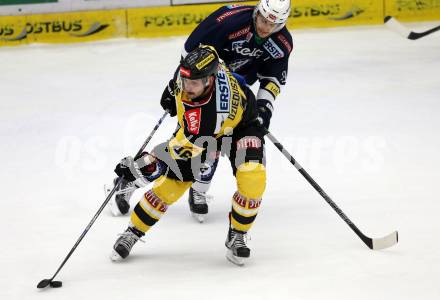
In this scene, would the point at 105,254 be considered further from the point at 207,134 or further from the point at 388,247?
the point at 388,247

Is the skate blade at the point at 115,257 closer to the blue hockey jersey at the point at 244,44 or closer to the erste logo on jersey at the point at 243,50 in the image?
the blue hockey jersey at the point at 244,44

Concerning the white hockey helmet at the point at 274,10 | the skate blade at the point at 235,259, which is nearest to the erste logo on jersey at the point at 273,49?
the white hockey helmet at the point at 274,10

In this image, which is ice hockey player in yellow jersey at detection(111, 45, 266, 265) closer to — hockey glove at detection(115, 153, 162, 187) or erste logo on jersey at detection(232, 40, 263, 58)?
hockey glove at detection(115, 153, 162, 187)

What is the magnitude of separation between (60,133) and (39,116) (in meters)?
0.49

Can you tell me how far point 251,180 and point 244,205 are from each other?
0.42 ft

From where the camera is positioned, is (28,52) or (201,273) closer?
(201,273)

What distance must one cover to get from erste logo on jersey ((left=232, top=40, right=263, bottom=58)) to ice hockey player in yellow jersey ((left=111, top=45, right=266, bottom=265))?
0.55 meters

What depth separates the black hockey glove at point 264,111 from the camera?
14.7 ft

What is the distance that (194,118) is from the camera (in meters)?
3.76

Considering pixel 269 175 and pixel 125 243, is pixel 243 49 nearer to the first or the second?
pixel 269 175

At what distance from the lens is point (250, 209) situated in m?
3.94

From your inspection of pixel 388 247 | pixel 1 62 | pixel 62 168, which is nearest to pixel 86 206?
pixel 62 168

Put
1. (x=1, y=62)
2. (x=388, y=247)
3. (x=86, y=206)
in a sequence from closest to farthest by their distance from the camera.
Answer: (x=388, y=247), (x=86, y=206), (x=1, y=62)

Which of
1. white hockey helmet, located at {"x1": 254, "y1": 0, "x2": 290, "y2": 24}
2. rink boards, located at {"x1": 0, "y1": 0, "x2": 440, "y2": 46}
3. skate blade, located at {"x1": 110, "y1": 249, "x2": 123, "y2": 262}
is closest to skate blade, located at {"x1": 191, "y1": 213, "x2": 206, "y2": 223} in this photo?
skate blade, located at {"x1": 110, "y1": 249, "x2": 123, "y2": 262}
